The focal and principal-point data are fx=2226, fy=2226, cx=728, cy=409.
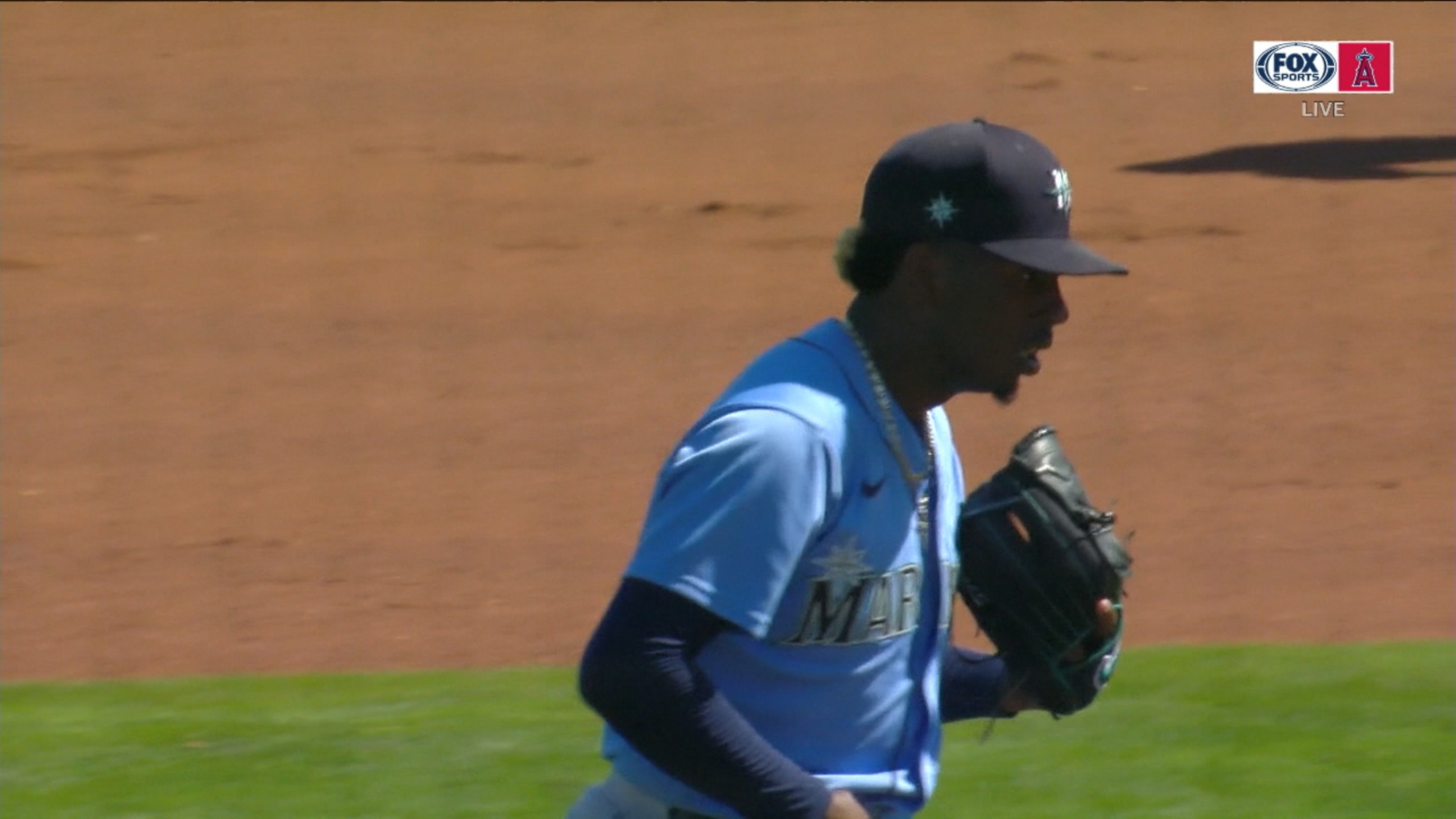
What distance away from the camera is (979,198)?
253 cm

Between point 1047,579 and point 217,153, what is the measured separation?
13.3 m

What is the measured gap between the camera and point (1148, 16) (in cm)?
1992

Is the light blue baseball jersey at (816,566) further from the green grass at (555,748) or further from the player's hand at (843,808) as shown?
the green grass at (555,748)

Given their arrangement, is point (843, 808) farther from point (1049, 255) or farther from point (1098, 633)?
point (1049, 255)

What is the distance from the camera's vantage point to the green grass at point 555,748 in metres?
5.27

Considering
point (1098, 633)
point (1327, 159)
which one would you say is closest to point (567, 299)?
point (1327, 159)

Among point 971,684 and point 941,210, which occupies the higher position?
point 941,210

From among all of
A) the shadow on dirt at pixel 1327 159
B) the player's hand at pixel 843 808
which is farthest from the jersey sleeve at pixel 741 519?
the shadow on dirt at pixel 1327 159

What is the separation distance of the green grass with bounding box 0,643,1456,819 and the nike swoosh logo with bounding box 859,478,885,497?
2820 mm

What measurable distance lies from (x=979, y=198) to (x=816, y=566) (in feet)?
1.51

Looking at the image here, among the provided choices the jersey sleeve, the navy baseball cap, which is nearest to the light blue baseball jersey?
the jersey sleeve

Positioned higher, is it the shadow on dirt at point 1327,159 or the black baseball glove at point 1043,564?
the black baseball glove at point 1043,564

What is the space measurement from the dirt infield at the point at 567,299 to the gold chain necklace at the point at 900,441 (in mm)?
4700

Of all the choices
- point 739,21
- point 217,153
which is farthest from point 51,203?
point 739,21
